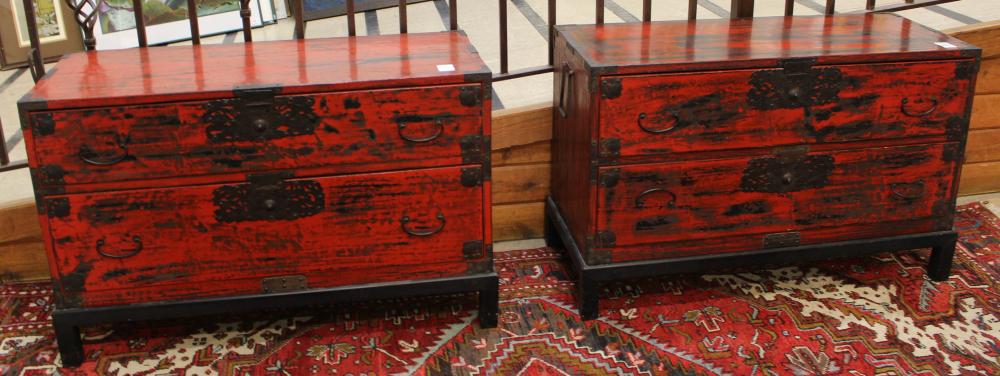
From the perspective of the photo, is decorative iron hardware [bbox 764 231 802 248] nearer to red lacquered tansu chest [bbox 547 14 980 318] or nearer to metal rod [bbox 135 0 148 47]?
red lacquered tansu chest [bbox 547 14 980 318]

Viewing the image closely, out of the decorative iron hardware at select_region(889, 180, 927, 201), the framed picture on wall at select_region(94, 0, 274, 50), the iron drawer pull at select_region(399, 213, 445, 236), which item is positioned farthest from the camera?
the framed picture on wall at select_region(94, 0, 274, 50)

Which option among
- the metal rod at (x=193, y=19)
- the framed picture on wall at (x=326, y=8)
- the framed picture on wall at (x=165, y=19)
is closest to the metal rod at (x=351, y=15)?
the metal rod at (x=193, y=19)

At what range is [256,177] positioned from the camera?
79.0 inches

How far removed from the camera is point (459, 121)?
80.1 inches

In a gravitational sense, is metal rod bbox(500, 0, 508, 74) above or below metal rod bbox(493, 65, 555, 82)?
above

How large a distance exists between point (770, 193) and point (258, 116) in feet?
4.01

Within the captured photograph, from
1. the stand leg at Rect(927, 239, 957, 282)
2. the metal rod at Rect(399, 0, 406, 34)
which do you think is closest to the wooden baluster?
the metal rod at Rect(399, 0, 406, 34)

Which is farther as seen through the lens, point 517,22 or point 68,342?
point 517,22

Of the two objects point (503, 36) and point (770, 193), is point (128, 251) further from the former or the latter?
point (770, 193)

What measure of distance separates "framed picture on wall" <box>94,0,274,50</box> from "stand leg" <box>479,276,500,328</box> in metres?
1.59

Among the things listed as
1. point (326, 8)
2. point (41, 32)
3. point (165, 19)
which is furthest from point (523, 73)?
point (41, 32)

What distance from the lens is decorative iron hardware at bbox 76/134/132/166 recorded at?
1.91m

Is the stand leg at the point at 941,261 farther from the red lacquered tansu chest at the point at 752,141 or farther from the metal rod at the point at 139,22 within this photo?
the metal rod at the point at 139,22

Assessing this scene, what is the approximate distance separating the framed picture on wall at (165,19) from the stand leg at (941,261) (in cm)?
234
